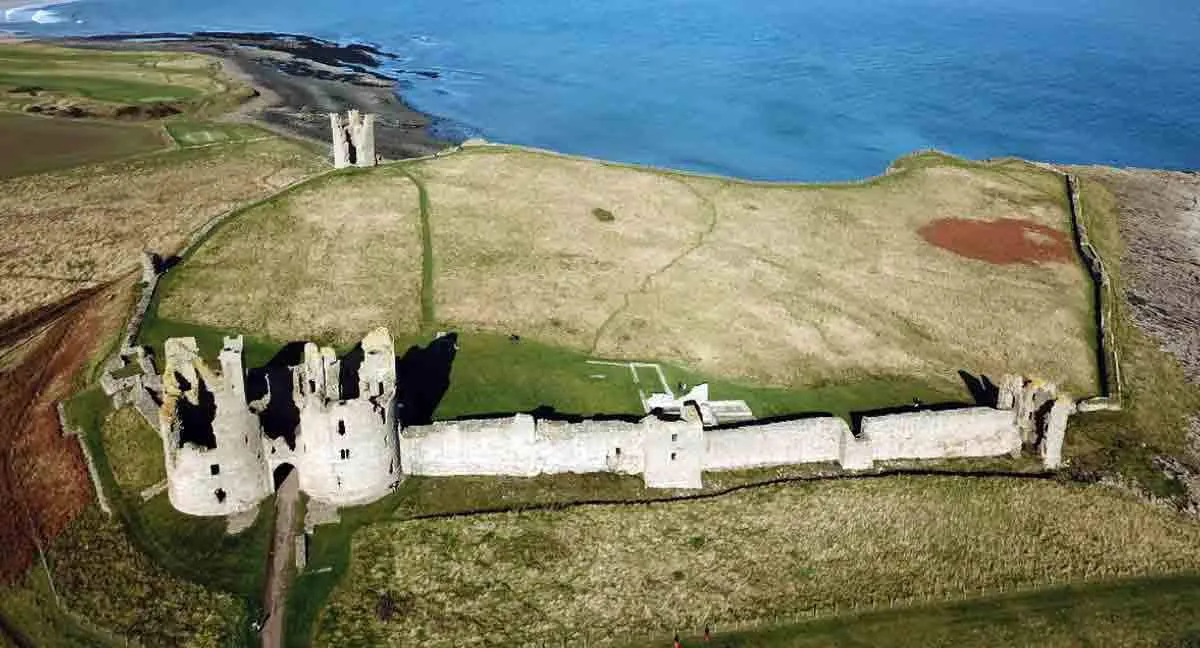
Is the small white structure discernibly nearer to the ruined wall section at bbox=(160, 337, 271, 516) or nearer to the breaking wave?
the ruined wall section at bbox=(160, 337, 271, 516)

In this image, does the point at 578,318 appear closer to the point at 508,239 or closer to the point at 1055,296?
the point at 508,239

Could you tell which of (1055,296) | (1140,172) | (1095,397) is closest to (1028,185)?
(1140,172)

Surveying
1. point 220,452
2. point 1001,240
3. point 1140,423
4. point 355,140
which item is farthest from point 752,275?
point 355,140

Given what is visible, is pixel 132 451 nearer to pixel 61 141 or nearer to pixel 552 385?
pixel 552 385

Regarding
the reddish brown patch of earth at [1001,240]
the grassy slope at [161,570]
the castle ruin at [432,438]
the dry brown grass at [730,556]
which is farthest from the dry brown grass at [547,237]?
the grassy slope at [161,570]

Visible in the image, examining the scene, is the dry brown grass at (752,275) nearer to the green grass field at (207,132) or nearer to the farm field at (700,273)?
the farm field at (700,273)
